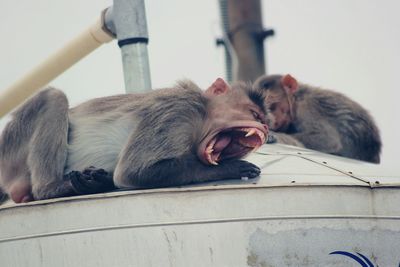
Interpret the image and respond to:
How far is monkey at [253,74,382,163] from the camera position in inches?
453

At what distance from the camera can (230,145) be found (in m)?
6.68

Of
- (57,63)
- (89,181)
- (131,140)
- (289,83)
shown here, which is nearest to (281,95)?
(289,83)

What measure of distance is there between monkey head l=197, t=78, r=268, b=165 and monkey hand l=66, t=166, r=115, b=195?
2.59ft

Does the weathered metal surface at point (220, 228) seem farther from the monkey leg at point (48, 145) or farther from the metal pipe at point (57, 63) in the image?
the metal pipe at point (57, 63)

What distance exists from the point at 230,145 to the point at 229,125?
0.53 feet

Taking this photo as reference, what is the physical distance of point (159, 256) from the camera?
17.6 feet

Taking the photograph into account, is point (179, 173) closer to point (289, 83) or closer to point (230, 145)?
point (230, 145)

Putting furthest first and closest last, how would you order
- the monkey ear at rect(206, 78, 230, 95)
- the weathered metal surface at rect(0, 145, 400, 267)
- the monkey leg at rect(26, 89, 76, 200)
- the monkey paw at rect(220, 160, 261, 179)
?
the monkey ear at rect(206, 78, 230, 95) < the monkey leg at rect(26, 89, 76, 200) < the monkey paw at rect(220, 160, 261, 179) < the weathered metal surface at rect(0, 145, 400, 267)

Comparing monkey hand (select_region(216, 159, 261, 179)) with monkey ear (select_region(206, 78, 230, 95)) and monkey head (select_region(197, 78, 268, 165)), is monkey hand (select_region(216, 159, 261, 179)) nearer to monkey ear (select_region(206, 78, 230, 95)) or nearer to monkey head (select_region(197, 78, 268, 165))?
monkey head (select_region(197, 78, 268, 165))

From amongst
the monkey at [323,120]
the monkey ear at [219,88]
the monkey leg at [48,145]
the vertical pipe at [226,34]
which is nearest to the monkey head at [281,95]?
the monkey at [323,120]

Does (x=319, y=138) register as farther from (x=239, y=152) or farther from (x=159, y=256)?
(x=159, y=256)

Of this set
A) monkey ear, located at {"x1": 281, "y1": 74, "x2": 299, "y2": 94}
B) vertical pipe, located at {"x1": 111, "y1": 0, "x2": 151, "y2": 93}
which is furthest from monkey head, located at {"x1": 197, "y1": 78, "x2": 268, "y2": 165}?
monkey ear, located at {"x1": 281, "y1": 74, "x2": 299, "y2": 94}

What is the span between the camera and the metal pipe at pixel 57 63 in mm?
7938

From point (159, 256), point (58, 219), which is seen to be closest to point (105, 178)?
point (58, 219)
